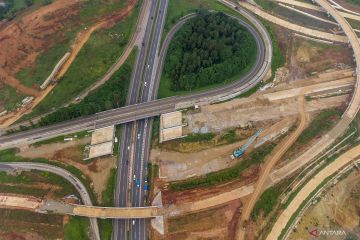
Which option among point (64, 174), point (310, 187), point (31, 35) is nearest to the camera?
point (64, 174)

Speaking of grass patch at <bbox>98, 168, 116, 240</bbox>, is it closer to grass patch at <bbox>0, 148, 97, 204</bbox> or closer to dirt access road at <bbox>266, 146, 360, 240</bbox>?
grass patch at <bbox>0, 148, 97, 204</bbox>

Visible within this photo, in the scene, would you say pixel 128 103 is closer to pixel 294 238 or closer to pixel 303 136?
pixel 303 136

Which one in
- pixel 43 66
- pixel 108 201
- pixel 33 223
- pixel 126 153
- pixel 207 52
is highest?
pixel 207 52

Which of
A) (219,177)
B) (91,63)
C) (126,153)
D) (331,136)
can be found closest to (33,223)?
(126,153)

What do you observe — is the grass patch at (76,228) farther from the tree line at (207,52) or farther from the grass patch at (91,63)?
the tree line at (207,52)

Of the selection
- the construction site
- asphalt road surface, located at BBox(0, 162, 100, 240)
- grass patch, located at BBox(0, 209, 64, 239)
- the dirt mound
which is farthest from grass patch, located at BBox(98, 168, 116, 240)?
the dirt mound

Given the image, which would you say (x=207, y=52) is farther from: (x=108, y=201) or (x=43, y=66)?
(x=108, y=201)

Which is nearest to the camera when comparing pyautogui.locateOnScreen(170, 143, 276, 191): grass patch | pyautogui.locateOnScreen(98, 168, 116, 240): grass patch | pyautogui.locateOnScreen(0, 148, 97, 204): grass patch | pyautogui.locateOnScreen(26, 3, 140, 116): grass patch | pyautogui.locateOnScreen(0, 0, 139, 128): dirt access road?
pyautogui.locateOnScreen(98, 168, 116, 240): grass patch
